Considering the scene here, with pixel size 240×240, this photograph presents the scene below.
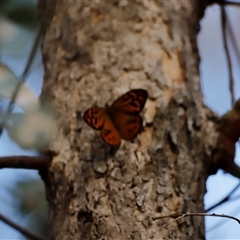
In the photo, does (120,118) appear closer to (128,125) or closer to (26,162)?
(128,125)

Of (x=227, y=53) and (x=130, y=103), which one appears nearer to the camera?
(x=130, y=103)

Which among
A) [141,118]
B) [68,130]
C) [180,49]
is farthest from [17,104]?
[180,49]

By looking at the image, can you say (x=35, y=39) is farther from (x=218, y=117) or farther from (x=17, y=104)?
(x=218, y=117)

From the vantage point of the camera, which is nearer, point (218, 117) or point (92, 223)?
point (92, 223)

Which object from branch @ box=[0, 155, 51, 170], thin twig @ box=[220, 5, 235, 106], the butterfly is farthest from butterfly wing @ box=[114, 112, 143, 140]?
thin twig @ box=[220, 5, 235, 106]

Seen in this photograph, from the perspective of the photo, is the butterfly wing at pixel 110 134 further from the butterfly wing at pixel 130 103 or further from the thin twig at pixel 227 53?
the thin twig at pixel 227 53

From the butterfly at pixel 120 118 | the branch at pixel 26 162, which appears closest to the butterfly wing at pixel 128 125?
the butterfly at pixel 120 118

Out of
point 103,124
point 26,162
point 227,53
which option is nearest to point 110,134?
point 103,124
